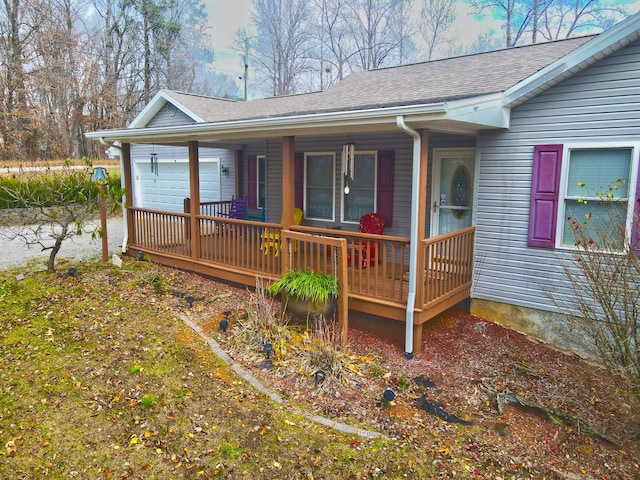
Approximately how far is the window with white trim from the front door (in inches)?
56.7

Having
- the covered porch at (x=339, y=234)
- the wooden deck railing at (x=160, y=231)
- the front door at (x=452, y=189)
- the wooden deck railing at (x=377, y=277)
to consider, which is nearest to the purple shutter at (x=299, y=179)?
the covered porch at (x=339, y=234)

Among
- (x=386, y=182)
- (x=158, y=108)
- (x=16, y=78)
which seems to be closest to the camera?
(x=386, y=182)

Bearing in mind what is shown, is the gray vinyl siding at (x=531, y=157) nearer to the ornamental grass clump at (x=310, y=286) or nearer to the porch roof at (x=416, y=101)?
the porch roof at (x=416, y=101)

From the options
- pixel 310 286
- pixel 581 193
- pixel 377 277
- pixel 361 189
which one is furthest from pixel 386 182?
pixel 581 193

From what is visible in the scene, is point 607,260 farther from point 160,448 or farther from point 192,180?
point 192,180

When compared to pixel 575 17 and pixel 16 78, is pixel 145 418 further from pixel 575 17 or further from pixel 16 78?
pixel 575 17

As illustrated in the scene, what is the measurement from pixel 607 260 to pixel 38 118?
24471mm

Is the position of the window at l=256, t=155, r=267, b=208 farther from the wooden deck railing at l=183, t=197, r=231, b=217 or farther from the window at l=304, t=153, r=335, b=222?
the window at l=304, t=153, r=335, b=222

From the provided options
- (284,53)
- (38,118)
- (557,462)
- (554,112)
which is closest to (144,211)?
(554,112)

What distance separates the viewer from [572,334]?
5.57 meters

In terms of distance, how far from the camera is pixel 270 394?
462 centimetres

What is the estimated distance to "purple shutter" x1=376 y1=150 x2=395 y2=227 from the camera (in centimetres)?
779

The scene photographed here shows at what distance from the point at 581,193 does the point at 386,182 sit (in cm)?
301

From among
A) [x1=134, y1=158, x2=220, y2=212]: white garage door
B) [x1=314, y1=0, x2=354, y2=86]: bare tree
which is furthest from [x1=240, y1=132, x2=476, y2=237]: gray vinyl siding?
[x1=314, y1=0, x2=354, y2=86]: bare tree
